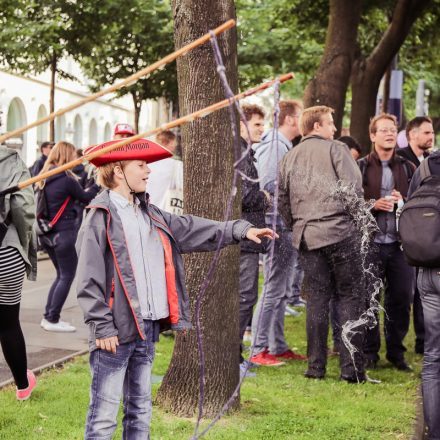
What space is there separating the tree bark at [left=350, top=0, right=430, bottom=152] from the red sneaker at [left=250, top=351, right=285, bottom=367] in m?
7.26

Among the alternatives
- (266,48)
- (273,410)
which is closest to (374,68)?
(273,410)

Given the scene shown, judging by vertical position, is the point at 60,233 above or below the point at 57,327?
above

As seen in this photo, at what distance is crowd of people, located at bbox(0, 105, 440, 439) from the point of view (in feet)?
13.3

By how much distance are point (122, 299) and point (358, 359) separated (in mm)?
3253

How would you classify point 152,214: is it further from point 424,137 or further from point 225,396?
point 424,137

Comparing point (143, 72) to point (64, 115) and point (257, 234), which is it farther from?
point (64, 115)

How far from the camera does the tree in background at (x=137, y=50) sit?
22703mm

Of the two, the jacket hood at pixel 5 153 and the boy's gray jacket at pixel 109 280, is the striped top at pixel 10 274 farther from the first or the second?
the boy's gray jacket at pixel 109 280

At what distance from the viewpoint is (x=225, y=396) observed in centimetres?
560

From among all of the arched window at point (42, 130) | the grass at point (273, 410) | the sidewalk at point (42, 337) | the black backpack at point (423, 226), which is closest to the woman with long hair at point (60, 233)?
the sidewalk at point (42, 337)

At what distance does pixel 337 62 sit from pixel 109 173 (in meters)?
8.91

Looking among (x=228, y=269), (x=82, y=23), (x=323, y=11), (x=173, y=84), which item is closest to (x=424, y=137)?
(x=228, y=269)

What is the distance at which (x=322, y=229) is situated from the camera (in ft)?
21.5

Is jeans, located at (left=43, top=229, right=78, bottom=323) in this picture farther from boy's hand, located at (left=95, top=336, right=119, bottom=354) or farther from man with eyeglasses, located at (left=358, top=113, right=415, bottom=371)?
boy's hand, located at (left=95, top=336, right=119, bottom=354)
